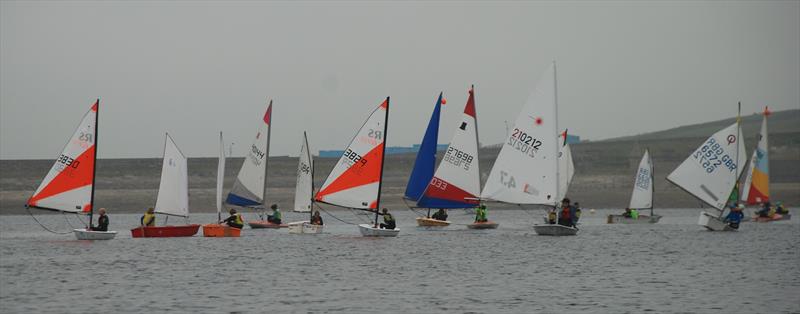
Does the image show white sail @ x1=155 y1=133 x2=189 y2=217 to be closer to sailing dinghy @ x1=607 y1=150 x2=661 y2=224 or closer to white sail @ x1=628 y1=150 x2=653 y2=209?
sailing dinghy @ x1=607 y1=150 x2=661 y2=224

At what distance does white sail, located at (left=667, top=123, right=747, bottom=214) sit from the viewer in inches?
2192

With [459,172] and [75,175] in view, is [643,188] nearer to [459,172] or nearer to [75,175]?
[459,172]

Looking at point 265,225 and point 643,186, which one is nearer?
point 265,225

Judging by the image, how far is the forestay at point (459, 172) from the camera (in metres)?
57.9

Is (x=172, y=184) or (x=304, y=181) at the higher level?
(x=304, y=181)

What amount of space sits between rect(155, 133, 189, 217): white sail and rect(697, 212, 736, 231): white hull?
25.0 meters

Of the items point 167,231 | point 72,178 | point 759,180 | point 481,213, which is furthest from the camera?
point 759,180

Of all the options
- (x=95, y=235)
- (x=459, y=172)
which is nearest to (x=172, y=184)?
(x=95, y=235)

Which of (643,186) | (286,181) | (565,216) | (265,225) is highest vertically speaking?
(286,181)

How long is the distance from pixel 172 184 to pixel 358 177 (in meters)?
8.23

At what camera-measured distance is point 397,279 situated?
33750 millimetres

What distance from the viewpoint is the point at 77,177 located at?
1875 inches

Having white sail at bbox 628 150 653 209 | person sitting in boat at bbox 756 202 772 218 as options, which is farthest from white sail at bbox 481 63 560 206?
person sitting in boat at bbox 756 202 772 218

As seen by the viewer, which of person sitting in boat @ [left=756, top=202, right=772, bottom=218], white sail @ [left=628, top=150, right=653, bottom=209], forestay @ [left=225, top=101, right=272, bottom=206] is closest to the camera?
forestay @ [left=225, top=101, right=272, bottom=206]
